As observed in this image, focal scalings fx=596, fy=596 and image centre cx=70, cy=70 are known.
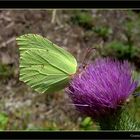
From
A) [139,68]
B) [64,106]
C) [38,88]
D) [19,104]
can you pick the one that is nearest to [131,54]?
[139,68]

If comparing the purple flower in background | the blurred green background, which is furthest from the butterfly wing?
the blurred green background

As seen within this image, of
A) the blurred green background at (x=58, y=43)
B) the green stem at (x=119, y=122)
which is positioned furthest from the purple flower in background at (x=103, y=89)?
the blurred green background at (x=58, y=43)

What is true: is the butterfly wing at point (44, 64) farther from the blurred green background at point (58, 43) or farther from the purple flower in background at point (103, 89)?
the blurred green background at point (58, 43)

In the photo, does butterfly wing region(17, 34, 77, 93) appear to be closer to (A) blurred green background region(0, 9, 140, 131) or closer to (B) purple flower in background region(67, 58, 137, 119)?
(B) purple flower in background region(67, 58, 137, 119)

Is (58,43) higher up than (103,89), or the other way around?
(58,43)

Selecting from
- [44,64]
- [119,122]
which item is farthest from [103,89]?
[44,64]

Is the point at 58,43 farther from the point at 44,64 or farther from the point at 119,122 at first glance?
the point at 119,122

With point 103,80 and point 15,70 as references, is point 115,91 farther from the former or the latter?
point 15,70
